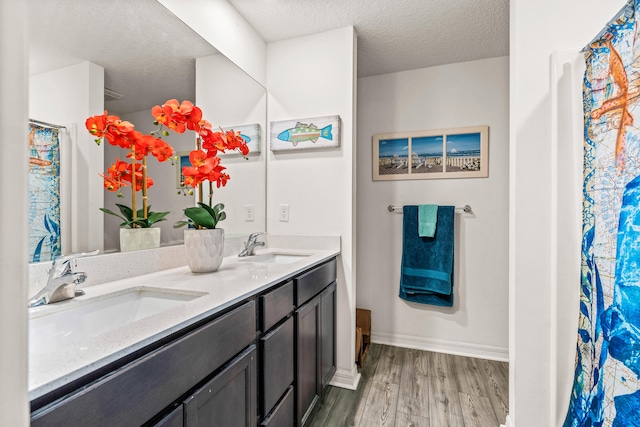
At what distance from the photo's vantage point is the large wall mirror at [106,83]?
39.2 inches

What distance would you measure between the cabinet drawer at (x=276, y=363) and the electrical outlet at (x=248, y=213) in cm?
91

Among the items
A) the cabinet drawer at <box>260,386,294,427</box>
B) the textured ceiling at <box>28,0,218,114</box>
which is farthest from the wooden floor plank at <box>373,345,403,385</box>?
the textured ceiling at <box>28,0,218,114</box>

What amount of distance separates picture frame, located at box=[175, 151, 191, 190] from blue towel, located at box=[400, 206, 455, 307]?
1.77 meters

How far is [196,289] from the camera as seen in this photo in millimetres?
1061

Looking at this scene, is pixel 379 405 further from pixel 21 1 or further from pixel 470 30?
pixel 470 30

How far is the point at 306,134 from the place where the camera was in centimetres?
213

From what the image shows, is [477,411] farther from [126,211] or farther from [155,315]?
[126,211]

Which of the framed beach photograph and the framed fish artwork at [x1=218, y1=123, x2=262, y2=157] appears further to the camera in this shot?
the framed beach photograph

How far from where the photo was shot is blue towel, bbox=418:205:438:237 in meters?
2.45

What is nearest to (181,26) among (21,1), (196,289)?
(196,289)

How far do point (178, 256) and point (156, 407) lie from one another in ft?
2.95

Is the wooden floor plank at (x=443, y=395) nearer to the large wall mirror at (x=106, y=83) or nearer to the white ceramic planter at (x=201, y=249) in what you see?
the white ceramic planter at (x=201, y=249)

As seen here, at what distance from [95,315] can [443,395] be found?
1943 mm

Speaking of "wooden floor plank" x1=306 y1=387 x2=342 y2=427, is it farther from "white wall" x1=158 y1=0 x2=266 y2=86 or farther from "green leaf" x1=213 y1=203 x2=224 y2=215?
"white wall" x1=158 y1=0 x2=266 y2=86
